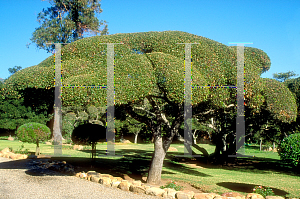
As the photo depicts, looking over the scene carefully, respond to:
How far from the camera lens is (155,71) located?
7.38 m

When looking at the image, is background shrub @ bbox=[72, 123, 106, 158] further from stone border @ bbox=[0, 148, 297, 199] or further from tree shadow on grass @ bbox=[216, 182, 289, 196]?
tree shadow on grass @ bbox=[216, 182, 289, 196]

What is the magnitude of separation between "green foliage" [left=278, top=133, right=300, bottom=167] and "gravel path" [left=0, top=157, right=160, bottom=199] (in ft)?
13.0

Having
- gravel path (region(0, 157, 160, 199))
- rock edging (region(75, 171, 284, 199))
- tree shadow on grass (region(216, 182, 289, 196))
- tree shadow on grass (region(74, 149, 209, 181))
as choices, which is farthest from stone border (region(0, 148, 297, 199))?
tree shadow on grass (region(74, 149, 209, 181))

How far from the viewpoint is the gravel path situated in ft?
21.3

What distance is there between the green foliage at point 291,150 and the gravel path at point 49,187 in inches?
156

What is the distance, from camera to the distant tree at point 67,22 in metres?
18.2

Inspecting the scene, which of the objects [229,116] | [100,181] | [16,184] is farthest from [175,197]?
[229,116]

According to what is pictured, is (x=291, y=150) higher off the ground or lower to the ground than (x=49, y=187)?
higher

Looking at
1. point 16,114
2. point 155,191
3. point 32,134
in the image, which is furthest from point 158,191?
point 16,114

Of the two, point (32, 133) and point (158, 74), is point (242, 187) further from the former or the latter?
point (32, 133)

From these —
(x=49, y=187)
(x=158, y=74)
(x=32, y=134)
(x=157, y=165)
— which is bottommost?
(x=49, y=187)

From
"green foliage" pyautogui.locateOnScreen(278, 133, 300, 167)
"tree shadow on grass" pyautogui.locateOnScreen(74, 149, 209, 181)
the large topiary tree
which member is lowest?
"tree shadow on grass" pyautogui.locateOnScreen(74, 149, 209, 181)

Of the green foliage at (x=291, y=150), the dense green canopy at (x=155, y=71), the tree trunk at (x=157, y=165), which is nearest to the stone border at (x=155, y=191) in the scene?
the tree trunk at (x=157, y=165)

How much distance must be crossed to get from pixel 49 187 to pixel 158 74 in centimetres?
482
